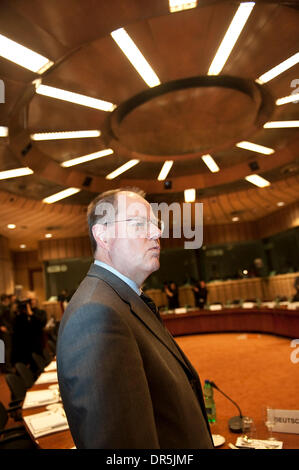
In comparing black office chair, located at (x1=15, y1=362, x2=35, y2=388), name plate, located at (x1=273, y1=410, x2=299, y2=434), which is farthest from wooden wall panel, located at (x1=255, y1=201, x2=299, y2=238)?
name plate, located at (x1=273, y1=410, x2=299, y2=434)

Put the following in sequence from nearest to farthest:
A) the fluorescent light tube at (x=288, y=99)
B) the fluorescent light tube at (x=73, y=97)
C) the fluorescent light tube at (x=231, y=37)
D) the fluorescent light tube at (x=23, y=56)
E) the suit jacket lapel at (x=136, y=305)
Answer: the suit jacket lapel at (x=136, y=305), the fluorescent light tube at (x=23, y=56), the fluorescent light tube at (x=231, y=37), the fluorescent light tube at (x=73, y=97), the fluorescent light tube at (x=288, y=99)

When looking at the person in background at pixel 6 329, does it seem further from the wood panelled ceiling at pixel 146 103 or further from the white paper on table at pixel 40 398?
the white paper on table at pixel 40 398

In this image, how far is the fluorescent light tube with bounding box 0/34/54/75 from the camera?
311cm

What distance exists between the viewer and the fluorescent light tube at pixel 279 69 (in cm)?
426

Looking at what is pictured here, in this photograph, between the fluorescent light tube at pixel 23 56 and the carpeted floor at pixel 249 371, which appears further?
the carpeted floor at pixel 249 371

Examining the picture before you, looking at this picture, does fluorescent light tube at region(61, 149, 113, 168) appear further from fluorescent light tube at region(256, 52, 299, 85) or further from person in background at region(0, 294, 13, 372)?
person in background at region(0, 294, 13, 372)

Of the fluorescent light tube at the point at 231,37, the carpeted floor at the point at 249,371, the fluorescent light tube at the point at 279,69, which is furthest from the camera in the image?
the fluorescent light tube at the point at 279,69

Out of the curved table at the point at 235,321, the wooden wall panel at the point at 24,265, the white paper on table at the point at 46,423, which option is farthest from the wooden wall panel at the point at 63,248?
the white paper on table at the point at 46,423

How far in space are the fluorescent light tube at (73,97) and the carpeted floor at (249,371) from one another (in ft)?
12.8

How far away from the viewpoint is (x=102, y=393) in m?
1.02

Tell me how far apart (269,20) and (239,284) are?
38.3 ft

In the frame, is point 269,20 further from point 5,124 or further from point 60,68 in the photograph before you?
point 5,124
